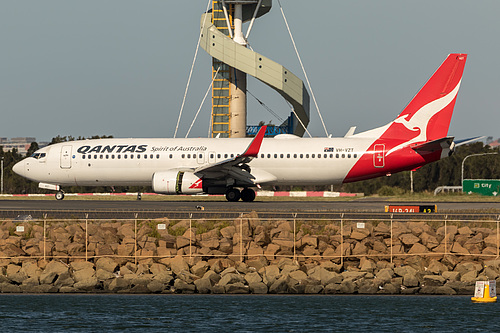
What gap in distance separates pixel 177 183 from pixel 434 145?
14823 mm

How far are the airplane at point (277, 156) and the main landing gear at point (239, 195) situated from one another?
6cm

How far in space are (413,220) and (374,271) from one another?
4116 millimetres

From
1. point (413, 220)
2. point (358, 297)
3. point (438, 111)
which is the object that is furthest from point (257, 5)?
point (358, 297)

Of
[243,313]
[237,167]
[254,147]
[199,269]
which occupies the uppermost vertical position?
[254,147]

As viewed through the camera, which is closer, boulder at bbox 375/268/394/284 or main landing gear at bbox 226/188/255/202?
Result: boulder at bbox 375/268/394/284

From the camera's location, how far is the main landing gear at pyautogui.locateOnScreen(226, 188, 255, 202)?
1805 inches

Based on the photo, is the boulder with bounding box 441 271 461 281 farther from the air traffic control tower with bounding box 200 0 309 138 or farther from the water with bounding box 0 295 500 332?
the air traffic control tower with bounding box 200 0 309 138

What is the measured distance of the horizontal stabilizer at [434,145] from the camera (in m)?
43.0

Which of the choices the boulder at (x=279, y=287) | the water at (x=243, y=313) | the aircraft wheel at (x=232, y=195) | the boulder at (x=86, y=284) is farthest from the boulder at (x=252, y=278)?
the aircraft wheel at (x=232, y=195)

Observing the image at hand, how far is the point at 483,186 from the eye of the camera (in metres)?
70.8

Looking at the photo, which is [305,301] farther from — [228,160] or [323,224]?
[228,160]

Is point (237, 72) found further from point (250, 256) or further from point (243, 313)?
point (243, 313)

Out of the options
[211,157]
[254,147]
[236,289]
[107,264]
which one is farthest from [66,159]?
A: [236,289]

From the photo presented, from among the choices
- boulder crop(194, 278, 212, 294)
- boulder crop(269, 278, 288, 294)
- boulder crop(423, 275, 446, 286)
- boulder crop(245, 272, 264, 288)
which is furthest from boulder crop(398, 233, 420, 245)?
boulder crop(194, 278, 212, 294)
